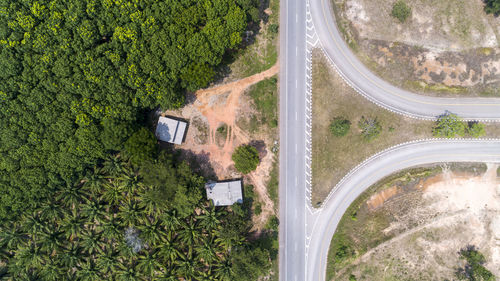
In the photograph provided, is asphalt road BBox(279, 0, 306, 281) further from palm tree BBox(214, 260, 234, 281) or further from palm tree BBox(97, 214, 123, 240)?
palm tree BBox(97, 214, 123, 240)

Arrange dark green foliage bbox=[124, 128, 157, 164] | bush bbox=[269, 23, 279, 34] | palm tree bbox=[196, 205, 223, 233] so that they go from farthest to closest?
bush bbox=[269, 23, 279, 34] < palm tree bbox=[196, 205, 223, 233] < dark green foliage bbox=[124, 128, 157, 164]

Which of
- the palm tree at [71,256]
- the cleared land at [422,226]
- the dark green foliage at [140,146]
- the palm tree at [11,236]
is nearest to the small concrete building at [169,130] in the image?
the dark green foliage at [140,146]

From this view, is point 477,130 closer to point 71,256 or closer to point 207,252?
point 207,252

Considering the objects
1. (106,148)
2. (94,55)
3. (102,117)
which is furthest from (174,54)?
(106,148)

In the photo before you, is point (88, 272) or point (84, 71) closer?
point (84, 71)

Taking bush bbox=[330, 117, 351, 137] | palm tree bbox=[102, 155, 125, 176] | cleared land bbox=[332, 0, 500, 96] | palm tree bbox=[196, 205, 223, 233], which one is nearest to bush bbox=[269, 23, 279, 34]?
cleared land bbox=[332, 0, 500, 96]

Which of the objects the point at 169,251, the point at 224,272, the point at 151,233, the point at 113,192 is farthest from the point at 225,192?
the point at 113,192
